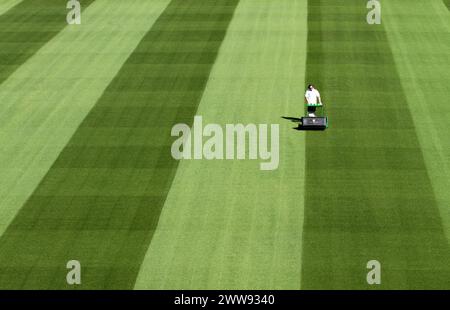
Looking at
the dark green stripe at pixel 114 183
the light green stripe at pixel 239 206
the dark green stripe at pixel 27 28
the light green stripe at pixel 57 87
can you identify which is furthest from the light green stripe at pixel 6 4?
the light green stripe at pixel 239 206

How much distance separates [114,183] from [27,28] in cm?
2304

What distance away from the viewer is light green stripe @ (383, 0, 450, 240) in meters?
30.1

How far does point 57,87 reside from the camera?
127 ft

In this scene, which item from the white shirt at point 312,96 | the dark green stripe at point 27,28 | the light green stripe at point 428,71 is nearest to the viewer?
the light green stripe at point 428,71

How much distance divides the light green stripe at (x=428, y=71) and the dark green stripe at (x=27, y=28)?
65.4 feet

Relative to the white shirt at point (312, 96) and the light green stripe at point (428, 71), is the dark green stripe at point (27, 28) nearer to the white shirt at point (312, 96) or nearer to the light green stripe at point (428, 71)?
the white shirt at point (312, 96)

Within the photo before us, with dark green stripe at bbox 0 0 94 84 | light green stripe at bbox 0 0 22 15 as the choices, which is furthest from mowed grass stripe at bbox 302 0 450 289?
light green stripe at bbox 0 0 22 15

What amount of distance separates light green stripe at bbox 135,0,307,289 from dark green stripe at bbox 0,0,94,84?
1100cm

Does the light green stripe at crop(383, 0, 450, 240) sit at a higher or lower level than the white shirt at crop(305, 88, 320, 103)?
lower

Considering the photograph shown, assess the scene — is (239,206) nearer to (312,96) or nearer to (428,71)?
(312,96)

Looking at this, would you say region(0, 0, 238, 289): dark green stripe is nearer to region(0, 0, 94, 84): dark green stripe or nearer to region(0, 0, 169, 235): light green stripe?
region(0, 0, 169, 235): light green stripe

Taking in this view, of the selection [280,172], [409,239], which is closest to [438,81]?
[280,172]

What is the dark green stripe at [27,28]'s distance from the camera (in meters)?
43.3

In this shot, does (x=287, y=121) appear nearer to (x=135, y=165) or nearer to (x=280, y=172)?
(x=280, y=172)
